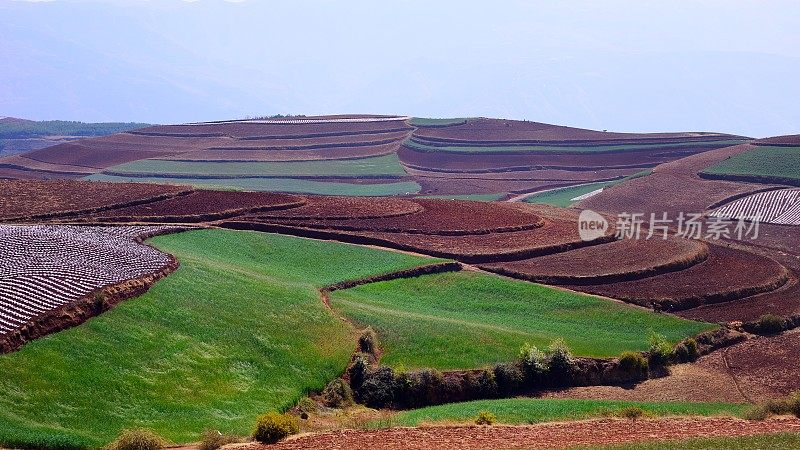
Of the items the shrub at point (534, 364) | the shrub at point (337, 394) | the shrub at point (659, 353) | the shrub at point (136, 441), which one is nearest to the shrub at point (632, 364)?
the shrub at point (659, 353)

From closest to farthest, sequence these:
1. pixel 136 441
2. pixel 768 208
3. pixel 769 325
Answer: pixel 136 441 → pixel 769 325 → pixel 768 208

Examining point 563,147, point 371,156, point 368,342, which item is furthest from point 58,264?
point 563,147

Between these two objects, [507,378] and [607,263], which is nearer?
[507,378]

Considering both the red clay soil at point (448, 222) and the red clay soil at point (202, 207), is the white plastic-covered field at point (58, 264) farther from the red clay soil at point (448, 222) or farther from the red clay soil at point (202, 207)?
the red clay soil at point (448, 222)

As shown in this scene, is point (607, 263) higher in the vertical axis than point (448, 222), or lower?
lower

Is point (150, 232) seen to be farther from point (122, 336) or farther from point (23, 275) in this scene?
point (122, 336)

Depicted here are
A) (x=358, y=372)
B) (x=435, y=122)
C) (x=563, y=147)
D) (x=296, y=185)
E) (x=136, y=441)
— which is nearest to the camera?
(x=136, y=441)

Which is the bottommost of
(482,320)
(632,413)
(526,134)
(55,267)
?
(632,413)

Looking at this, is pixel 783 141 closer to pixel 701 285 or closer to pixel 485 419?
A: pixel 701 285
